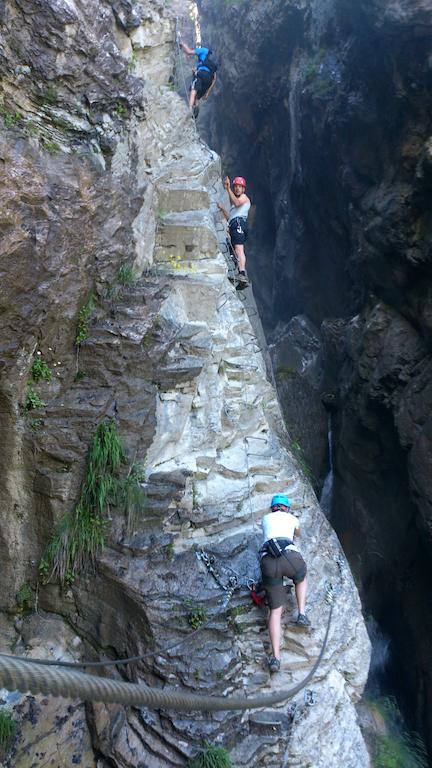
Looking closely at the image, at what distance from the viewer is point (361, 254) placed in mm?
10336

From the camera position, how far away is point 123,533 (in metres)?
6.02

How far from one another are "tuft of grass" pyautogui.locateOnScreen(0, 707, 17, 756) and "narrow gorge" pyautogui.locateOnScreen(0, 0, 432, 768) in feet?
0.05

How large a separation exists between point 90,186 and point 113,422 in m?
2.52

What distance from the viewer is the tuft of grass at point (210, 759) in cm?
498

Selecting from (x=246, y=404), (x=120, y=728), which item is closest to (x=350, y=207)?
(x=246, y=404)

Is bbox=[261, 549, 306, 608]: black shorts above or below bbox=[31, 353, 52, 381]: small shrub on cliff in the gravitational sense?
below

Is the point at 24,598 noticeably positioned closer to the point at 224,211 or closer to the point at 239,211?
the point at 239,211

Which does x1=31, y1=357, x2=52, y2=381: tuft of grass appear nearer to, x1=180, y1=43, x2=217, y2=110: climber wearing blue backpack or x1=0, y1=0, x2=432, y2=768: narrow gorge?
x1=0, y1=0, x2=432, y2=768: narrow gorge

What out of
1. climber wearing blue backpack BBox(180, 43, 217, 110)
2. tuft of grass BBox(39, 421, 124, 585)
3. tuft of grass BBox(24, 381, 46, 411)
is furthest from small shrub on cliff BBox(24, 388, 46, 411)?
climber wearing blue backpack BBox(180, 43, 217, 110)

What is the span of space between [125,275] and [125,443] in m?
2.05

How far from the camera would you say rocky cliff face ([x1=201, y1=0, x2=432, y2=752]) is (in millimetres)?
8852

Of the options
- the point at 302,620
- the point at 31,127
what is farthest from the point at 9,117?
the point at 302,620

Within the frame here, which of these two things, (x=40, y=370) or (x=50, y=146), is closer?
(x=40, y=370)

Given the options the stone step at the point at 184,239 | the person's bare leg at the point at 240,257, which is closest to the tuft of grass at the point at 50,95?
the stone step at the point at 184,239
